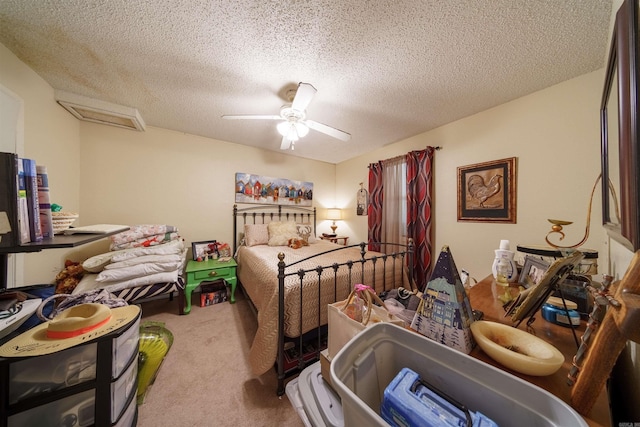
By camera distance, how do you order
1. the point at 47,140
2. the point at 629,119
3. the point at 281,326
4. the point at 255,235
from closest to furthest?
the point at 629,119, the point at 281,326, the point at 47,140, the point at 255,235

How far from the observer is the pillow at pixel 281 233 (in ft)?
9.72

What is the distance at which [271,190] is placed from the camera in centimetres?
352

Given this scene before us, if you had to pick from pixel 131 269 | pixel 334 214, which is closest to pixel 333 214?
pixel 334 214

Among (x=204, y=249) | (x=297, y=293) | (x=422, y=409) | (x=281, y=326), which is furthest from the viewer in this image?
(x=204, y=249)

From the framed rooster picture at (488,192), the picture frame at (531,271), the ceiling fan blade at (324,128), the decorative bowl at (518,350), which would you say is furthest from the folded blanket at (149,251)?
the framed rooster picture at (488,192)

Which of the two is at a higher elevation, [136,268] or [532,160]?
[532,160]

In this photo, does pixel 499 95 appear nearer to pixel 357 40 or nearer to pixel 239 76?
pixel 357 40

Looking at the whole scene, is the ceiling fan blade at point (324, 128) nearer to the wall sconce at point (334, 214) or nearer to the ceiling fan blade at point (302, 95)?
the ceiling fan blade at point (302, 95)

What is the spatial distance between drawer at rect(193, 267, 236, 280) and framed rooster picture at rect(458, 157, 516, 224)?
2.98 metres

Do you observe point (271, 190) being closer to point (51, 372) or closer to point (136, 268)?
point (136, 268)

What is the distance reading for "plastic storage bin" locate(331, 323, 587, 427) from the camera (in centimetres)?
39

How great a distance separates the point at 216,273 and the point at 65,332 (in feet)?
A: 5.69

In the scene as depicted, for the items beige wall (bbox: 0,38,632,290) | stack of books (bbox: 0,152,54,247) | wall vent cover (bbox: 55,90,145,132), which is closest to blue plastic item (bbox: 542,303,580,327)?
beige wall (bbox: 0,38,632,290)

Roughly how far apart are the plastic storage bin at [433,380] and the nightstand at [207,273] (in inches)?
95.6
